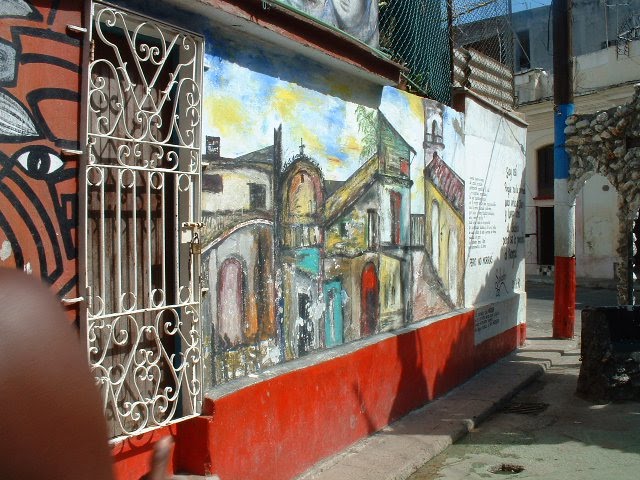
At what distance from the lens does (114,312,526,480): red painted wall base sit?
13.7 ft

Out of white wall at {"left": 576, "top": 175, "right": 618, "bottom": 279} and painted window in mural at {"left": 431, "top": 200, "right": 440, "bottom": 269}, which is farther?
white wall at {"left": 576, "top": 175, "right": 618, "bottom": 279}

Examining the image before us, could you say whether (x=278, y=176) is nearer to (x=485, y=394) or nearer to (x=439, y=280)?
(x=439, y=280)

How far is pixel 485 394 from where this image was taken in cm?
769

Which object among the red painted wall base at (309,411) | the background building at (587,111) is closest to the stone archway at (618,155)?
the red painted wall base at (309,411)

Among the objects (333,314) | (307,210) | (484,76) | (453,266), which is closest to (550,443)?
(333,314)

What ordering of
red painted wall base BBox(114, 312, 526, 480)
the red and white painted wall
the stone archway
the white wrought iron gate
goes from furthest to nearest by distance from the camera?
Answer: the stone archway, red painted wall base BBox(114, 312, 526, 480), the white wrought iron gate, the red and white painted wall

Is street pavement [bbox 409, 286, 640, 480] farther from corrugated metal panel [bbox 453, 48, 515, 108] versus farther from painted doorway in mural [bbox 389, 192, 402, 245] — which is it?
corrugated metal panel [bbox 453, 48, 515, 108]

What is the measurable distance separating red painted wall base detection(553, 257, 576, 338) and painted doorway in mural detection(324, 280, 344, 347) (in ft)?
19.1

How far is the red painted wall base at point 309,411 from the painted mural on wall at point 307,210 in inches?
8.6

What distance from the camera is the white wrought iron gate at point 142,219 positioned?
12.1ft

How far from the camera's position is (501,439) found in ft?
20.8

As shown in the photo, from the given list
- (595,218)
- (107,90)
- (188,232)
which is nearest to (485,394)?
(188,232)

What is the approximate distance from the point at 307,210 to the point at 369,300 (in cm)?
128

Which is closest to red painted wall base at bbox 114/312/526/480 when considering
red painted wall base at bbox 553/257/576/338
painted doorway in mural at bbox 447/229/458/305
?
painted doorway in mural at bbox 447/229/458/305
